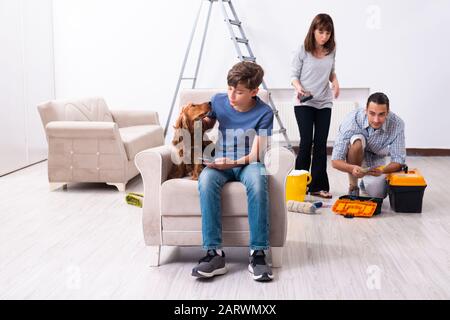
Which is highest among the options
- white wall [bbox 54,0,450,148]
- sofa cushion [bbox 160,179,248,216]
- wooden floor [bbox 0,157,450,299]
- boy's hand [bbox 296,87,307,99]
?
white wall [bbox 54,0,450,148]

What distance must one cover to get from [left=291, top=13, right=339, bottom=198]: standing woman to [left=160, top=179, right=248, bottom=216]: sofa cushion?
5.22 feet

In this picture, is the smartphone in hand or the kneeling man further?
the kneeling man

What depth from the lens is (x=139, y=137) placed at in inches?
187

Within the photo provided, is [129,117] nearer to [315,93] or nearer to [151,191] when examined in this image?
[315,93]

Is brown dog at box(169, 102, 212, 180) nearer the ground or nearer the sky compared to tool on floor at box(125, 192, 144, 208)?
nearer the sky

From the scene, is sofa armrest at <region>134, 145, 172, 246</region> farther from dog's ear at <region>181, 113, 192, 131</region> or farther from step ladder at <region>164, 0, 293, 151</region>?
step ladder at <region>164, 0, 293, 151</region>

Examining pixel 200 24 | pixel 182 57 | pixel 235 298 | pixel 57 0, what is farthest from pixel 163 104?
pixel 235 298

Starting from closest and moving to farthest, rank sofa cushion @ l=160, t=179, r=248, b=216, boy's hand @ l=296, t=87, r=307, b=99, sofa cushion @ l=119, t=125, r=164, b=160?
sofa cushion @ l=160, t=179, r=248, b=216 → boy's hand @ l=296, t=87, r=307, b=99 → sofa cushion @ l=119, t=125, r=164, b=160

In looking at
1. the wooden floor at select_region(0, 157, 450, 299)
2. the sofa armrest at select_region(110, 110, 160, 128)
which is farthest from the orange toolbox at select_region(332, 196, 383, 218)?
the sofa armrest at select_region(110, 110, 160, 128)

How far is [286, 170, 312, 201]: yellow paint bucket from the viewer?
13.0ft

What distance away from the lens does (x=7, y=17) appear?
5.08 meters

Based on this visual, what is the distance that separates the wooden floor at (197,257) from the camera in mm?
2412
